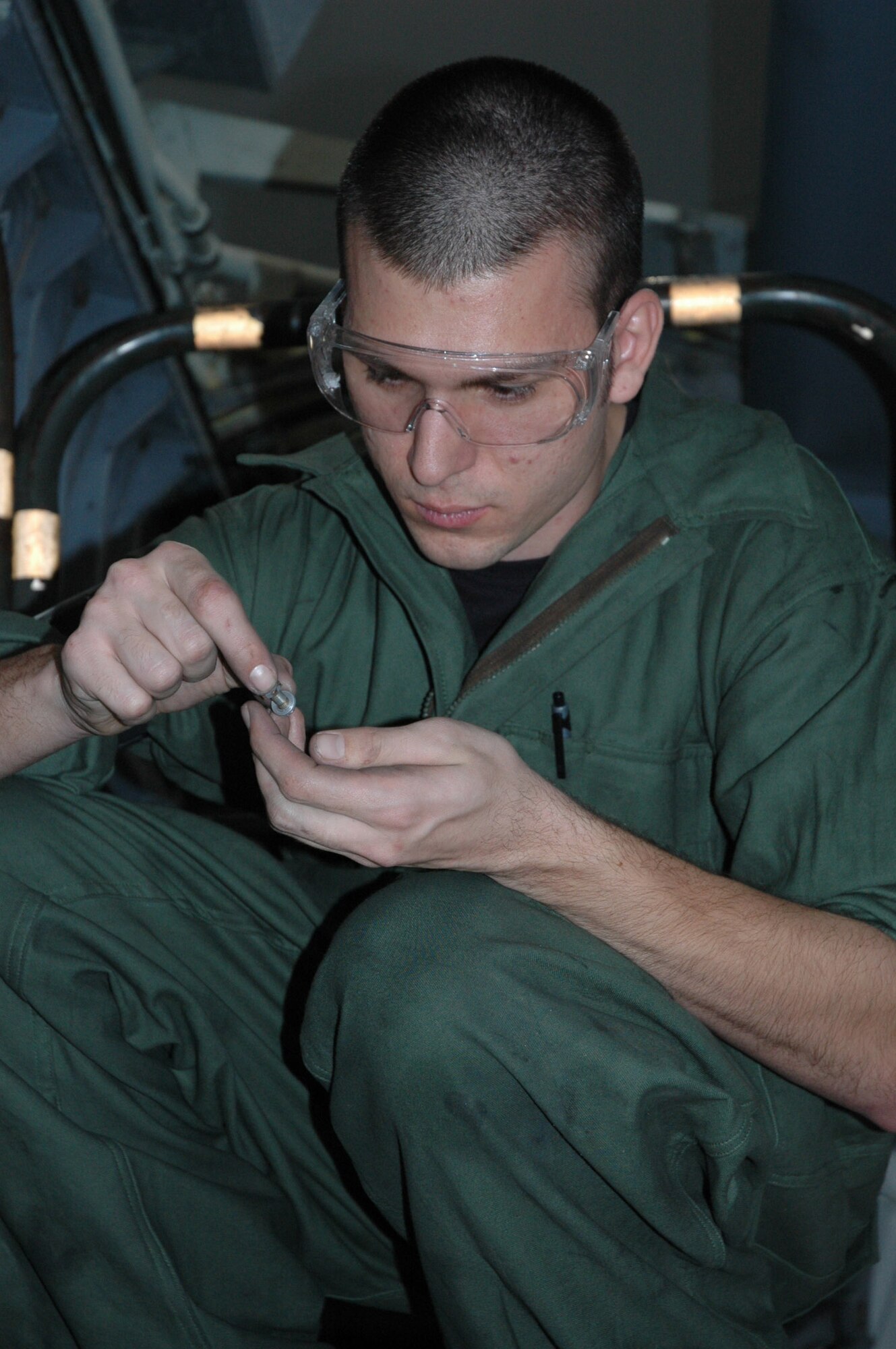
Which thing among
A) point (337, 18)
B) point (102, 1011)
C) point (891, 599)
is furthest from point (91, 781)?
point (337, 18)

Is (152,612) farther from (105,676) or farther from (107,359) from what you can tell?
(107,359)

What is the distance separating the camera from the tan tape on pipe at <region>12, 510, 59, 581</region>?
6.88 ft

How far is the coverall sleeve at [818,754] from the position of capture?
1.27 meters

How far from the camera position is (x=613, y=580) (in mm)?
1432

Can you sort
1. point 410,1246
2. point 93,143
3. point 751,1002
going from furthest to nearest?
point 93,143
point 410,1246
point 751,1002

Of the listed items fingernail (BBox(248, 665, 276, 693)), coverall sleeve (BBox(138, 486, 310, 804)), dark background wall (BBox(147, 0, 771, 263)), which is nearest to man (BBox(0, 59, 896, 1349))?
fingernail (BBox(248, 665, 276, 693))

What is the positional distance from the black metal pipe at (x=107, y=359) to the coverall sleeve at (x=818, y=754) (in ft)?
3.76

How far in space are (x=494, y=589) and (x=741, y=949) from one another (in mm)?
561

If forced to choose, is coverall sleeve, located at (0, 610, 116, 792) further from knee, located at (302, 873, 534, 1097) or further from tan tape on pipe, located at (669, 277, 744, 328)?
tan tape on pipe, located at (669, 277, 744, 328)

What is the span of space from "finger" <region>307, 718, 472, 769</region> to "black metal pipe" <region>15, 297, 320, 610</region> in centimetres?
115

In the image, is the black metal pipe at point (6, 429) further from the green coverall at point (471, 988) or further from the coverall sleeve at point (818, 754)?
the coverall sleeve at point (818, 754)

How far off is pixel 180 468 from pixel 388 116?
179 cm

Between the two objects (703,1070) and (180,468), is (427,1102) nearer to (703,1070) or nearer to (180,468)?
(703,1070)

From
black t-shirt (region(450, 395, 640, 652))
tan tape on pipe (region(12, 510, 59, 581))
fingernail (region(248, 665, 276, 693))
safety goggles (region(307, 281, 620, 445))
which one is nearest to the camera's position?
fingernail (region(248, 665, 276, 693))
